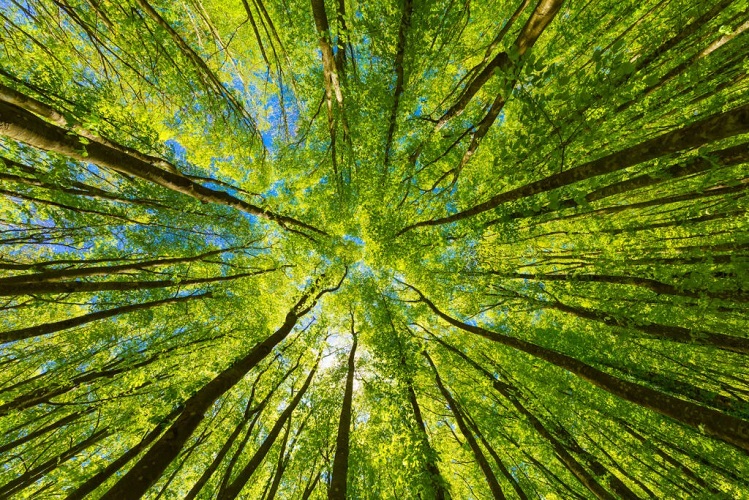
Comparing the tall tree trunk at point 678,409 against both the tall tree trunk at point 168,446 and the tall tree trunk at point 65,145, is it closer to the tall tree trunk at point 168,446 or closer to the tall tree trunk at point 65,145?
the tall tree trunk at point 168,446

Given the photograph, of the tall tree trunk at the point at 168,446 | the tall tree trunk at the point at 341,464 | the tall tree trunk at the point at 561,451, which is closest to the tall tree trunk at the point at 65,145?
the tall tree trunk at the point at 168,446

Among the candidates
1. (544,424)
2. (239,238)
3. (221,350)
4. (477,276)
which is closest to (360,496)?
(544,424)

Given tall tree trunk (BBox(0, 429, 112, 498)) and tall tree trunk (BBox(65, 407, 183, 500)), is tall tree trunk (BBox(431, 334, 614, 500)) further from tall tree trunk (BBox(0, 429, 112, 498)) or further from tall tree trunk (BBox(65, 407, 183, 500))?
tall tree trunk (BBox(0, 429, 112, 498))

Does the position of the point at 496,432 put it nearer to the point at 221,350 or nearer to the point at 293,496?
the point at 293,496

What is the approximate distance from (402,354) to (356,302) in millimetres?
5529

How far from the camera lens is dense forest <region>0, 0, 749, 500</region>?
165 inches

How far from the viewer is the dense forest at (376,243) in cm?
420

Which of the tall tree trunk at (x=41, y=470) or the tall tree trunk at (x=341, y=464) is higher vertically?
the tall tree trunk at (x=341, y=464)

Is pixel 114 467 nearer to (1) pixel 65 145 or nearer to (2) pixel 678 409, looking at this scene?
(1) pixel 65 145

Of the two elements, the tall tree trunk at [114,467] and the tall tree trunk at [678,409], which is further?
the tall tree trunk at [114,467]

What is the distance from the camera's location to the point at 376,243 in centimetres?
1080

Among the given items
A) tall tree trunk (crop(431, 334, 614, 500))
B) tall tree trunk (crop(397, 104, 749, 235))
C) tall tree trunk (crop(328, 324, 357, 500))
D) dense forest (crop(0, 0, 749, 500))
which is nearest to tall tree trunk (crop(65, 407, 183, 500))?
dense forest (crop(0, 0, 749, 500))

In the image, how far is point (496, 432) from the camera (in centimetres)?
755

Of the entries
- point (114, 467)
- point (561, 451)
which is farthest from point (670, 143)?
point (114, 467)
